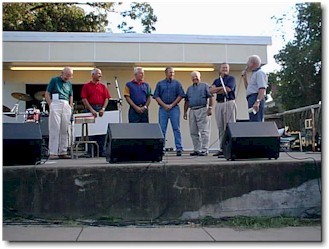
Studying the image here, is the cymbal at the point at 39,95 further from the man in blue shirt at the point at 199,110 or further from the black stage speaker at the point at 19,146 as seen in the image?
the black stage speaker at the point at 19,146

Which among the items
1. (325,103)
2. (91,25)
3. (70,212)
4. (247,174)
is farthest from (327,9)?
(91,25)

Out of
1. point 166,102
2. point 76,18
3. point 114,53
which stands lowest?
point 166,102

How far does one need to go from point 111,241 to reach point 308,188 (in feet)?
5.85

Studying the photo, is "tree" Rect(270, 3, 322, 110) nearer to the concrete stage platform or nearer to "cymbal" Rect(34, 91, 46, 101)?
"cymbal" Rect(34, 91, 46, 101)

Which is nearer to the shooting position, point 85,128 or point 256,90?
point 256,90

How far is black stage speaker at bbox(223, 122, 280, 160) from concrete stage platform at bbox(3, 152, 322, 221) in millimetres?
261

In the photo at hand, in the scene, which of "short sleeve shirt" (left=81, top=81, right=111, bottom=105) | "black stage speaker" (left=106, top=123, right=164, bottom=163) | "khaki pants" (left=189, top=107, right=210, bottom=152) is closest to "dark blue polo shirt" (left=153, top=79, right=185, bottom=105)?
"khaki pants" (left=189, top=107, right=210, bottom=152)

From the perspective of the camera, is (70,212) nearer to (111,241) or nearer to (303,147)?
(111,241)

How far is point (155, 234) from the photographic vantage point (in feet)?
11.3

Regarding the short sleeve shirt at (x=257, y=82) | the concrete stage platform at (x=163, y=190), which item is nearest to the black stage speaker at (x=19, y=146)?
the concrete stage platform at (x=163, y=190)

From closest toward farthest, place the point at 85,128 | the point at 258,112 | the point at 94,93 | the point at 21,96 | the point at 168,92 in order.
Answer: the point at 258,112 → the point at 168,92 → the point at 94,93 → the point at 85,128 → the point at 21,96

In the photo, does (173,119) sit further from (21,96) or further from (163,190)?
(21,96)

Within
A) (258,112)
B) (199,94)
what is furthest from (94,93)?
(258,112)

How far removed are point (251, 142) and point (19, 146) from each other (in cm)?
203
